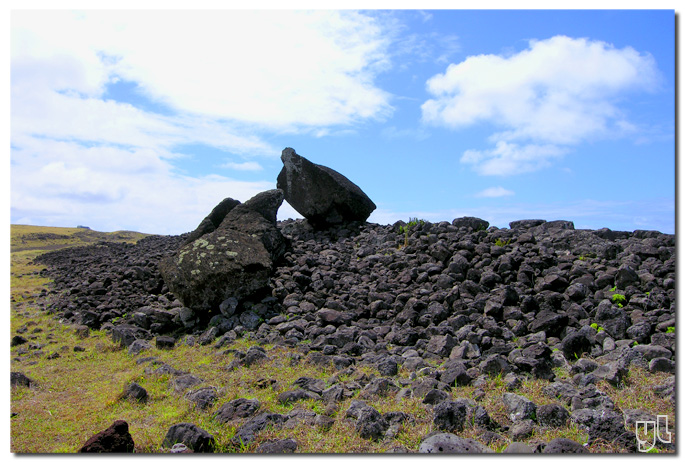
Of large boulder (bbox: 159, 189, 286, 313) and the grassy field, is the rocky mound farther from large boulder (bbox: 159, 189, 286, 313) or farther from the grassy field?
the grassy field

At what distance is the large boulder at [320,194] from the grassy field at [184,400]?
7779 millimetres

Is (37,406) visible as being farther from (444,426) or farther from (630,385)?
(630,385)

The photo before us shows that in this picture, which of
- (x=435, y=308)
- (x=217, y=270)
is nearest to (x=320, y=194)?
(x=217, y=270)

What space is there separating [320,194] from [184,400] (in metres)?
10.8

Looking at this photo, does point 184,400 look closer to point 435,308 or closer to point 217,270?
point 217,270

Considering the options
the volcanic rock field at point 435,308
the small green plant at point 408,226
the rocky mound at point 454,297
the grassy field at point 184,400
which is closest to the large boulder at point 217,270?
the volcanic rock field at point 435,308

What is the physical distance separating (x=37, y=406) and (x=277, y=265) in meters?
6.99

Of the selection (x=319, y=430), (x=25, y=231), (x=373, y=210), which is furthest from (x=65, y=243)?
(x=319, y=430)

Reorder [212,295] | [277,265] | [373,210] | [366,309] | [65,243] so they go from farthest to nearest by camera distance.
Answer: [65,243] < [373,210] < [277,265] < [212,295] < [366,309]

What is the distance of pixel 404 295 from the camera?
33.8 ft

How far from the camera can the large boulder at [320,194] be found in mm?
16766

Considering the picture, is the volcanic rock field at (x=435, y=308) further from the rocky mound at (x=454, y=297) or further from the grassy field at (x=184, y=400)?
the grassy field at (x=184, y=400)

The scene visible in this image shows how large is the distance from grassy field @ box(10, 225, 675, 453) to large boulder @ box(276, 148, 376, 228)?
25.5ft

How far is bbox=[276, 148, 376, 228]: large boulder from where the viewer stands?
16.8 meters
